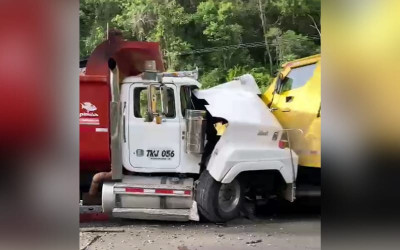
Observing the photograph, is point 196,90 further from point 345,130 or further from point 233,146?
point 345,130

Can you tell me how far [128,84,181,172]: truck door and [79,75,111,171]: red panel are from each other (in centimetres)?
21

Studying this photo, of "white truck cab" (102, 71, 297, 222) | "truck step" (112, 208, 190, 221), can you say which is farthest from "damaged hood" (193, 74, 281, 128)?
"truck step" (112, 208, 190, 221)

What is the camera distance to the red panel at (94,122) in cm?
393

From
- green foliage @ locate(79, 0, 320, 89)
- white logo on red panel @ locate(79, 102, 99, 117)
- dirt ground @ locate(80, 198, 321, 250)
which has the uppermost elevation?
green foliage @ locate(79, 0, 320, 89)

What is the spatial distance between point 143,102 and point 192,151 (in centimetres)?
60

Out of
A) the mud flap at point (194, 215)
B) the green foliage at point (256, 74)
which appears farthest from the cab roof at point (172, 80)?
the mud flap at point (194, 215)

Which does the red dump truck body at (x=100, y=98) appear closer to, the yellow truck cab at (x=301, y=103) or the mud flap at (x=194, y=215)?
the mud flap at (x=194, y=215)

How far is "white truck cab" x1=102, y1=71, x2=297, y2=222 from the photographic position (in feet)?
12.7

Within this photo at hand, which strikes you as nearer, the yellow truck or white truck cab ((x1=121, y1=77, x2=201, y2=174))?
the yellow truck

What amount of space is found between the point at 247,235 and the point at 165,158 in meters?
0.99

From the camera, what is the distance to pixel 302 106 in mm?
3803

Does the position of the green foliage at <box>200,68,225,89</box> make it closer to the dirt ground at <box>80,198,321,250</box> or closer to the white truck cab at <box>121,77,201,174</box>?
the white truck cab at <box>121,77,201,174</box>

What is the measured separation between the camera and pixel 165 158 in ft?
13.5

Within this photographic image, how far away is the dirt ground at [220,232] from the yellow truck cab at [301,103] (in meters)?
0.42
